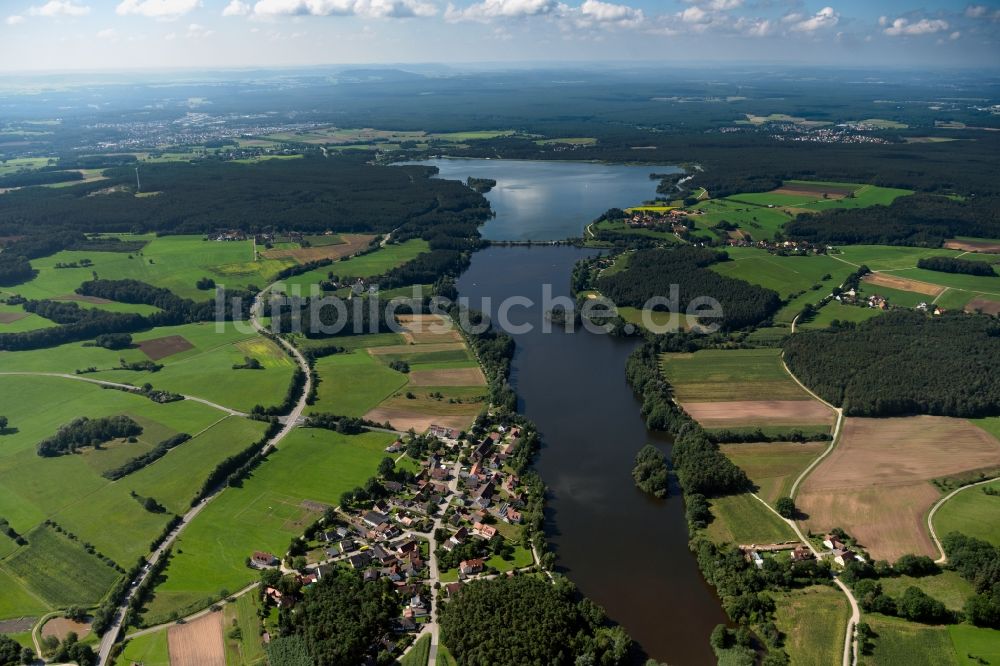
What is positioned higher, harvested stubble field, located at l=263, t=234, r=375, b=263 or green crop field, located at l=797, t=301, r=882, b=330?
harvested stubble field, located at l=263, t=234, r=375, b=263

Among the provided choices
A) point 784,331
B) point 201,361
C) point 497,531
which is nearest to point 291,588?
point 497,531

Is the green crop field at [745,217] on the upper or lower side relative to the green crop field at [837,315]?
upper

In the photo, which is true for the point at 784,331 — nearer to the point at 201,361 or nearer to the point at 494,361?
the point at 494,361

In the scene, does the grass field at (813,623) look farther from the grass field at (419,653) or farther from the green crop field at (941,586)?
the grass field at (419,653)

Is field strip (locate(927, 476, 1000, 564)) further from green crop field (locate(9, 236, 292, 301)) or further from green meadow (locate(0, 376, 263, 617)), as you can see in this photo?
green crop field (locate(9, 236, 292, 301))

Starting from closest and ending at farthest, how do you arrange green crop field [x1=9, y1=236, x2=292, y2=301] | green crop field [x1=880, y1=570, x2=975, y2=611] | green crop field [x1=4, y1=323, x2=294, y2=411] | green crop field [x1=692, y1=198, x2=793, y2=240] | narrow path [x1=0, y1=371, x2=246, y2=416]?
1. green crop field [x1=880, y1=570, x2=975, y2=611]
2. narrow path [x1=0, y1=371, x2=246, y2=416]
3. green crop field [x1=4, y1=323, x2=294, y2=411]
4. green crop field [x1=9, y1=236, x2=292, y2=301]
5. green crop field [x1=692, y1=198, x2=793, y2=240]

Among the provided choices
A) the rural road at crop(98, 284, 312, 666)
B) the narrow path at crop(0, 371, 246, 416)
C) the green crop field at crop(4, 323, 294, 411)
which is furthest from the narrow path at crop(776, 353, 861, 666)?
the narrow path at crop(0, 371, 246, 416)

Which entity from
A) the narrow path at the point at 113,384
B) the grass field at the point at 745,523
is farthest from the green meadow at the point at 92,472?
the grass field at the point at 745,523
